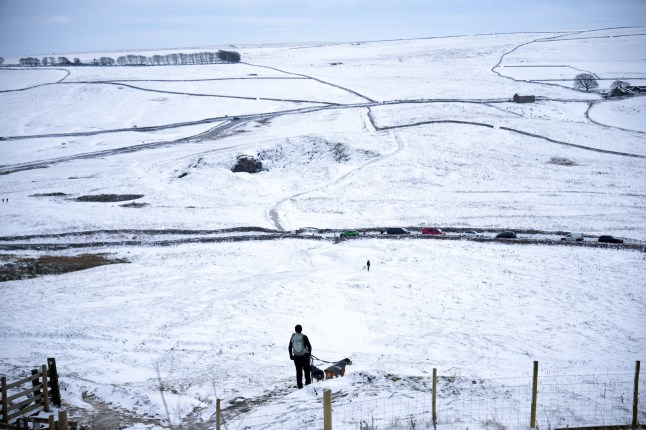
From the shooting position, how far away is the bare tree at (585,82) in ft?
385

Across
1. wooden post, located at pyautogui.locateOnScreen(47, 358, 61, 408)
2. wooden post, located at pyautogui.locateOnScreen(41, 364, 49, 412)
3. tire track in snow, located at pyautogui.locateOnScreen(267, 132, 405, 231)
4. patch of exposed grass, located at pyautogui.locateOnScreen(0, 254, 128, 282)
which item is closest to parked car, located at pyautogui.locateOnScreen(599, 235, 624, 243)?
tire track in snow, located at pyautogui.locateOnScreen(267, 132, 405, 231)

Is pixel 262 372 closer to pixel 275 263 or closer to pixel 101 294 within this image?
pixel 101 294

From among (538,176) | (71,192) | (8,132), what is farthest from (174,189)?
(8,132)

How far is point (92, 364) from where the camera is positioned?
58.8 feet

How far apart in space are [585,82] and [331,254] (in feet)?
348

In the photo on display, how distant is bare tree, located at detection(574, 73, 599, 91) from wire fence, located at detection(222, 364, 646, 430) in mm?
117682

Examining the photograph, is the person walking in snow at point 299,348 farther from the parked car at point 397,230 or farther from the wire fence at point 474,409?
the parked car at point 397,230

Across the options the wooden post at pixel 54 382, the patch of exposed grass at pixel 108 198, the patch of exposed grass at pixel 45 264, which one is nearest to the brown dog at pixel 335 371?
the wooden post at pixel 54 382

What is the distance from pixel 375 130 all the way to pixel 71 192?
4471 cm

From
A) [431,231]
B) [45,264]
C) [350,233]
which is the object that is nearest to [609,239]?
[431,231]

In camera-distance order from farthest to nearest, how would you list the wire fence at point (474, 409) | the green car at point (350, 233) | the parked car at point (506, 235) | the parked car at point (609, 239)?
the green car at point (350, 233) → the parked car at point (506, 235) → the parked car at point (609, 239) → the wire fence at point (474, 409)

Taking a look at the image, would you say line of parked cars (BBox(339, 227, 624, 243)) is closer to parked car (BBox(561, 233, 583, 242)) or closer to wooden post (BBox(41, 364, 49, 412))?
parked car (BBox(561, 233, 583, 242))

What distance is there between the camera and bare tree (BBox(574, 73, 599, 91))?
118m

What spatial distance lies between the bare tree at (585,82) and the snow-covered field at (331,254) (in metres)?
5.63
